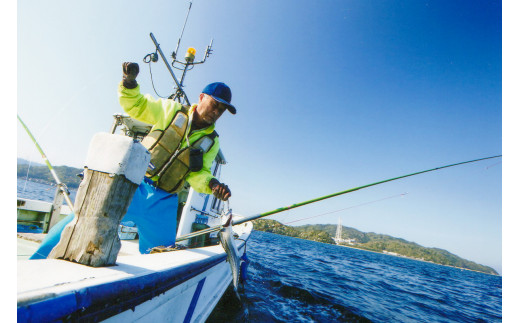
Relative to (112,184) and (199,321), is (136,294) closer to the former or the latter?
(112,184)

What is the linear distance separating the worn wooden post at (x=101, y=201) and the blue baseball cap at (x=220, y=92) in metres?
1.72

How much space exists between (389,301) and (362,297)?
53.9 inches

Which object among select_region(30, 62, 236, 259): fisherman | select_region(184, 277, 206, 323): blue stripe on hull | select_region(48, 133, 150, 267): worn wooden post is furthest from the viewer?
select_region(30, 62, 236, 259): fisherman

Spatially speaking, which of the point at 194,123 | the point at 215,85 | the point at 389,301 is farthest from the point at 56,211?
the point at 389,301

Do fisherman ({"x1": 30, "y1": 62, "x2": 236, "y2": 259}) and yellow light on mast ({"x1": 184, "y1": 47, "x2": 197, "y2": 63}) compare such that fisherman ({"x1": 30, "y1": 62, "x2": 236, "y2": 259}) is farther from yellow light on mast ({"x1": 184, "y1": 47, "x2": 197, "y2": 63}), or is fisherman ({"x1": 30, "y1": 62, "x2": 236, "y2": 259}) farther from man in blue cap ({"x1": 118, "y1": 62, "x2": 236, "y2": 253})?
yellow light on mast ({"x1": 184, "y1": 47, "x2": 197, "y2": 63})

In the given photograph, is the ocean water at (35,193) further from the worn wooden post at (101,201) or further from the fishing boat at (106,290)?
the worn wooden post at (101,201)

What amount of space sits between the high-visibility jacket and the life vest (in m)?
0.01

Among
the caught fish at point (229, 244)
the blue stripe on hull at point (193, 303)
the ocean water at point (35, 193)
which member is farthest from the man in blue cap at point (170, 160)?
the ocean water at point (35, 193)

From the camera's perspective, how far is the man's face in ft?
9.52

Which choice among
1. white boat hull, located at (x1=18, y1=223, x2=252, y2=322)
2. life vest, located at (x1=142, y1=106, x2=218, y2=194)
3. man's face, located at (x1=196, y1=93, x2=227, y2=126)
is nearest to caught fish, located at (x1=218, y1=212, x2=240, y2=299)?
white boat hull, located at (x1=18, y1=223, x2=252, y2=322)

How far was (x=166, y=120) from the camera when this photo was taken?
9.23 feet

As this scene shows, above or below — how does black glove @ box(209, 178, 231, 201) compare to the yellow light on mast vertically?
below

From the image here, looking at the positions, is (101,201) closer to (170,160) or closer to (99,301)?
(99,301)

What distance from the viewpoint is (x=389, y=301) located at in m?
8.89
